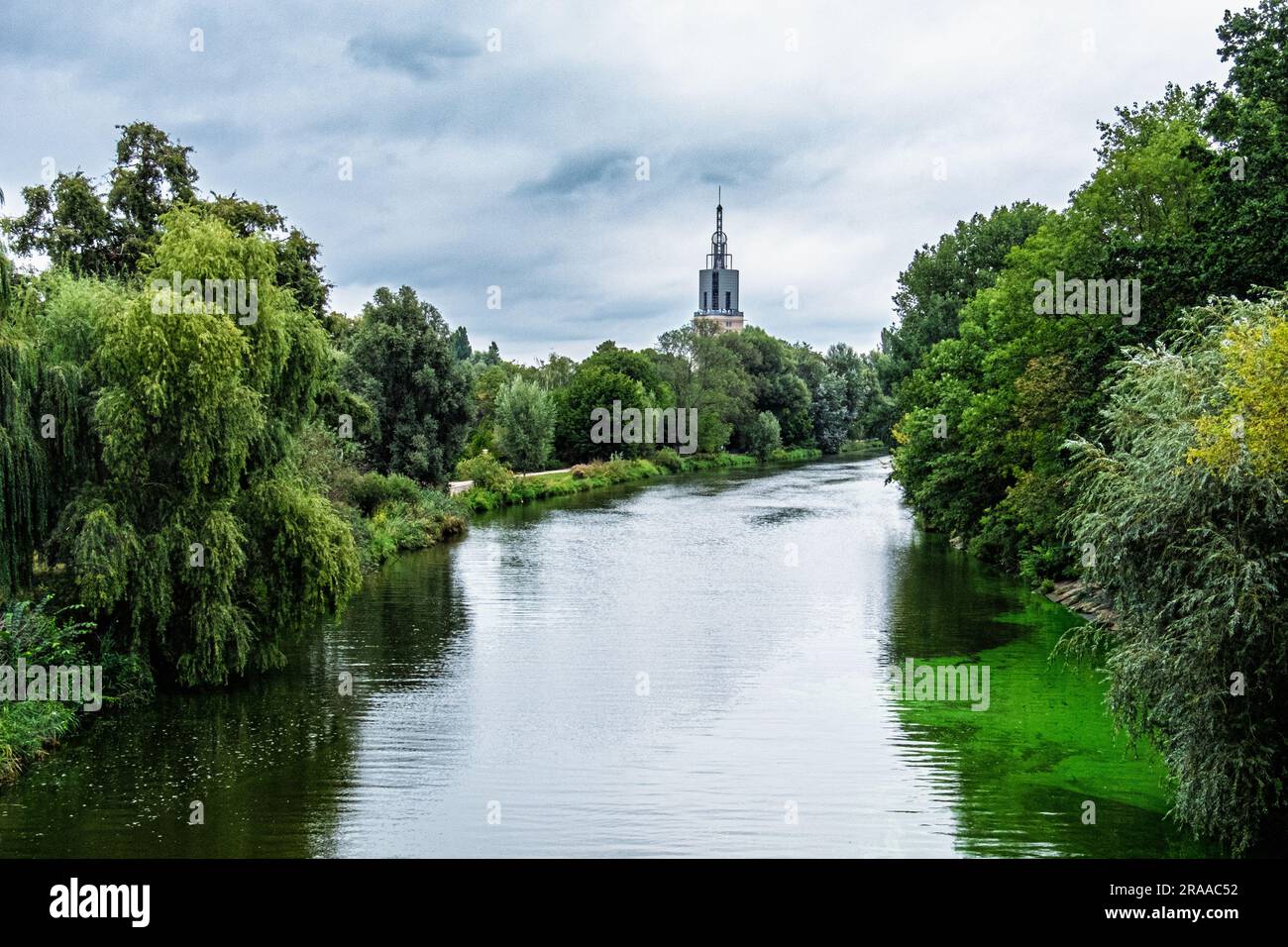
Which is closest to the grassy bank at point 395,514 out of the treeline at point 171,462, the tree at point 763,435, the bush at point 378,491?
the bush at point 378,491

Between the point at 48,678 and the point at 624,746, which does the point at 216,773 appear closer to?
the point at 48,678

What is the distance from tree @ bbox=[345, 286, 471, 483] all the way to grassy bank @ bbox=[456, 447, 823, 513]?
2.78 metres

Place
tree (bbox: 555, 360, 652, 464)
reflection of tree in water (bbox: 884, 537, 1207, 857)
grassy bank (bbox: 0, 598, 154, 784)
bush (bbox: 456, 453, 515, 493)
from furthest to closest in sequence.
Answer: tree (bbox: 555, 360, 652, 464) → bush (bbox: 456, 453, 515, 493) → grassy bank (bbox: 0, 598, 154, 784) → reflection of tree in water (bbox: 884, 537, 1207, 857)

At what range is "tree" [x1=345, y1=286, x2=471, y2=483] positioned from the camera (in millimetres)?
43656

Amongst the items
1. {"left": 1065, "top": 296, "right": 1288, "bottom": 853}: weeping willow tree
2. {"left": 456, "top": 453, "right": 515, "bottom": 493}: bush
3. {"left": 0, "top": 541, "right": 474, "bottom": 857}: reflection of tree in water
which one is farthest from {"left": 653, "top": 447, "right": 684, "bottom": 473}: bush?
{"left": 1065, "top": 296, "right": 1288, "bottom": 853}: weeping willow tree

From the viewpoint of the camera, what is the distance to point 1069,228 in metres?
25.7

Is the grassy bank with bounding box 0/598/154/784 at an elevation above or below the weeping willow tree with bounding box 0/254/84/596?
below

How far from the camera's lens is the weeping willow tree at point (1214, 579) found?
10.1m

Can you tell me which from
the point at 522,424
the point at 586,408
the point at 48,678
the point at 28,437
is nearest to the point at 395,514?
the point at 28,437

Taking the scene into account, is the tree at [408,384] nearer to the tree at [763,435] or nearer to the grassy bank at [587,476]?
the grassy bank at [587,476]

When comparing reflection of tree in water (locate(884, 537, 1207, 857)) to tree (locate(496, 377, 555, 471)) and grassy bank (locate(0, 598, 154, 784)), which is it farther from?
tree (locate(496, 377, 555, 471))

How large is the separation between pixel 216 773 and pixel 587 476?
50627mm

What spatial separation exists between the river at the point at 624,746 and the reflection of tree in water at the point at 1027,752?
5cm
